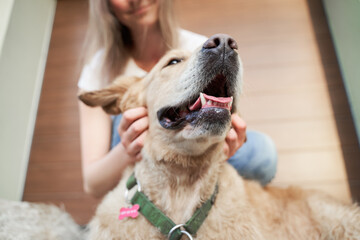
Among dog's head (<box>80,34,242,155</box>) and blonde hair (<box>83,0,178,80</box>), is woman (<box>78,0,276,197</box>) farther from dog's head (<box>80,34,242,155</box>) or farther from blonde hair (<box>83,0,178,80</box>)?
dog's head (<box>80,34,242,155</box>)

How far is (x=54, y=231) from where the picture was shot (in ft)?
3.95

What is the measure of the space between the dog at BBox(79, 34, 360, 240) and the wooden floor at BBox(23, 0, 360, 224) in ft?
2.58

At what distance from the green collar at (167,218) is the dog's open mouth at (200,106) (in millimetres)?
296

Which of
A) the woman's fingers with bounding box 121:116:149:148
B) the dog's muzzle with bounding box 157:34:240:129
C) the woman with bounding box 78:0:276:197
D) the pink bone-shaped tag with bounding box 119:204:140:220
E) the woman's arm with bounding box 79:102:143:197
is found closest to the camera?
the dog's muzzle with bounding box 157:34:240:129

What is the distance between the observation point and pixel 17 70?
3.83 ft

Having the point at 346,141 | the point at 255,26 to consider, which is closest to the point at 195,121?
the point at 255,26

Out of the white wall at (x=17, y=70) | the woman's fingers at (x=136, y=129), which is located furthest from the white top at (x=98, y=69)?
the woman's fingers at (x=136, y=129)

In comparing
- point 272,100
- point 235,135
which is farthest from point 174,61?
point 272,100

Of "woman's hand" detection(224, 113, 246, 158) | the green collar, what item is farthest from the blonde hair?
the green collar

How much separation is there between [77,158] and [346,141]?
2.38 metres

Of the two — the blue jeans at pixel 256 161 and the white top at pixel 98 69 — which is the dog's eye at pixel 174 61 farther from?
the blue jeans at pixel 256 161

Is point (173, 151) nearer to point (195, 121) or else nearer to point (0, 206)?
point (195, 121)

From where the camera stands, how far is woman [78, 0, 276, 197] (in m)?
1.33

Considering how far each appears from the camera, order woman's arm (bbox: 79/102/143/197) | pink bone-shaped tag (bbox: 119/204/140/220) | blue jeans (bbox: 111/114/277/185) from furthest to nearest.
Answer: blue jeans (bbox: 111/114/277/185), woman's arm (bbox: 79/102/143/197), pink bone-shaped tag (bbox: 119/204/140/220)
